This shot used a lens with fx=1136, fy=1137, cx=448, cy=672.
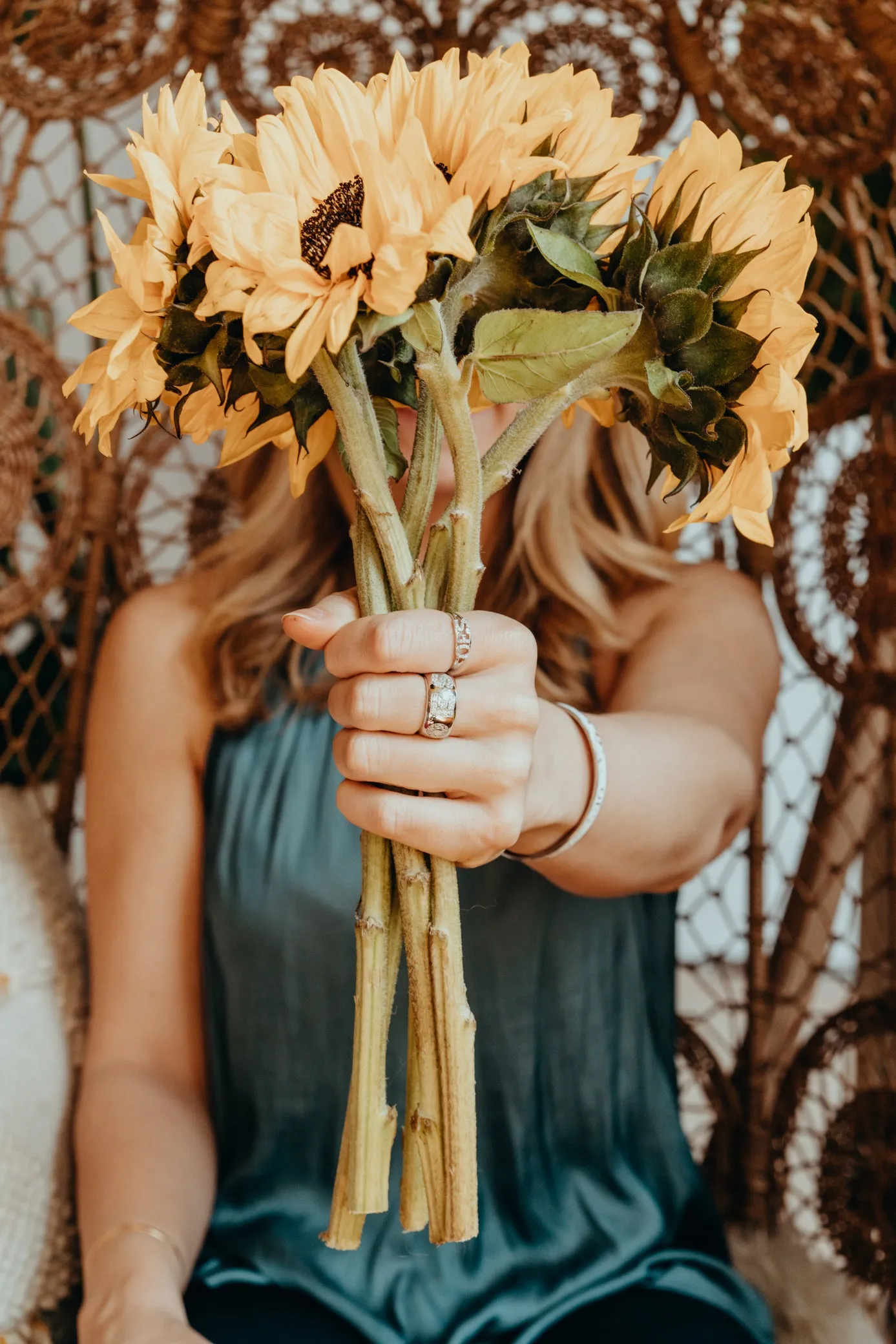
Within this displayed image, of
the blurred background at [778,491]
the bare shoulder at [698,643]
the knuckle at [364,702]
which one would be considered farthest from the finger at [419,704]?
the blurred background at [778,491]

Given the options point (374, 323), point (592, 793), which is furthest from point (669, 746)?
point (374, 323)

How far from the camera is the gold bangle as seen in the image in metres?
0.70

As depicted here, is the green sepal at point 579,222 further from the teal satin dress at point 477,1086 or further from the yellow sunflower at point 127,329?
the teal satin dress at point 477,1086

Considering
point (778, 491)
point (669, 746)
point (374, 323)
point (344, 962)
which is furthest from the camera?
point (778, 491)

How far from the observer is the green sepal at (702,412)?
43 cm

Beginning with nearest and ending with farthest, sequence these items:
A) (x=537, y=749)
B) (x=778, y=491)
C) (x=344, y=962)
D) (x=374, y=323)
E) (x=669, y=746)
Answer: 1. (x=374, y=323)
2. (x=537, y=749)
3. (x=669, y=746)
4. (x=344, y=962)
5. (x=778, y=491)

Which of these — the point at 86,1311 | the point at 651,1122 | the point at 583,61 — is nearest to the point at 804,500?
the point at 583,61

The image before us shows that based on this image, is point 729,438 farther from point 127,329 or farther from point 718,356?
point 127,329

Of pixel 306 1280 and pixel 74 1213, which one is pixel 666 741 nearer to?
pixel 306 1280

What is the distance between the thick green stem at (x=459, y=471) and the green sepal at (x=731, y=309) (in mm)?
100

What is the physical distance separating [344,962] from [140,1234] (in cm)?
21

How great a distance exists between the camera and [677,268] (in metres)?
0.42

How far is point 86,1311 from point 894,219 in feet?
3.19

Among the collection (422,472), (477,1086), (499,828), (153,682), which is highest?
(422,472)
